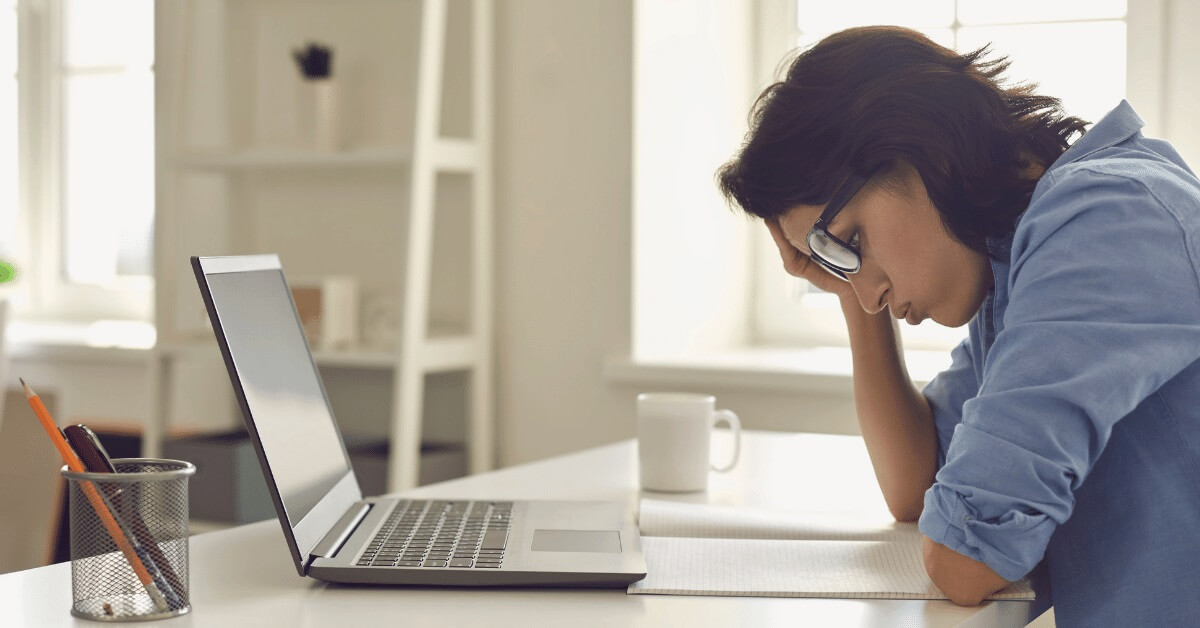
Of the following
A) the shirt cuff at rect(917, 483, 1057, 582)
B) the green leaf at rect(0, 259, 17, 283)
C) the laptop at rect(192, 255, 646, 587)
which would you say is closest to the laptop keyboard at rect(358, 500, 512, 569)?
the laptop at rect(192, 255, 646, 587)

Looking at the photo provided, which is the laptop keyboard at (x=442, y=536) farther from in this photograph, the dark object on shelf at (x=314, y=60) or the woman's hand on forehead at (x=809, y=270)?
the dark object on shelf at (x=314, y=60)

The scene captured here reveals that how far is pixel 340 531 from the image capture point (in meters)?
0.99

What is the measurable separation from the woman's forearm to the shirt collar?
1.10 feet

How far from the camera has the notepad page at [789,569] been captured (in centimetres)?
86

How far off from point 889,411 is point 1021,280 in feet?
1.32

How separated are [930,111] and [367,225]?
193 centimetres

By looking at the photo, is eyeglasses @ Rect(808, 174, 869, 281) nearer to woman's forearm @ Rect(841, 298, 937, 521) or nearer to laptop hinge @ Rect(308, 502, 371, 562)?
woman's forearm @ Rect(841, 298, 937, 521)

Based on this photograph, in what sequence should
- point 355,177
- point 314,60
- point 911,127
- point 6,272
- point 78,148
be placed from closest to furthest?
point 911,127 < point 314,60 < point 355,177 < point 6,272 < point 78,148

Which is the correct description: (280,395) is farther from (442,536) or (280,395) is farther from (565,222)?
(565,222)

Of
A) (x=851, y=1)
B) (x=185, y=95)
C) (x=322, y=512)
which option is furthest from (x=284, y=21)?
(x=322, y=512)

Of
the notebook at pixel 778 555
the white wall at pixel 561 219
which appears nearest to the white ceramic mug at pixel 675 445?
the notebook at pixel 778 555

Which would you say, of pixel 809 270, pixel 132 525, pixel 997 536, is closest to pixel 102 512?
pixel 132 525

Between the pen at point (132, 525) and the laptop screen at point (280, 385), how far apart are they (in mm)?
100

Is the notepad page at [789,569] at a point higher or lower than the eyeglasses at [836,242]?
lower
